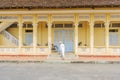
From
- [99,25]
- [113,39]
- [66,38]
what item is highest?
[99,25]

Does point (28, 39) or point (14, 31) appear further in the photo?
point (14, 31)

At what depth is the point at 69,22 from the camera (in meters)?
28.9

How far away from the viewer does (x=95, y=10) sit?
86.1 ft

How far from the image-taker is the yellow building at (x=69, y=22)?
2622 centimetres

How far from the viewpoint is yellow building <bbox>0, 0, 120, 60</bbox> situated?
26.2m

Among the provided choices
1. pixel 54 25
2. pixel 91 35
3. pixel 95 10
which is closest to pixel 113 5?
pixel 95 10

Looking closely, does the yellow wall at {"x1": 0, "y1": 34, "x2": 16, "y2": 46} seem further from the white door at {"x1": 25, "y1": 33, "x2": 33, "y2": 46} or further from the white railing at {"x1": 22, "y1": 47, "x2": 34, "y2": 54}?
the white railing at {"x1": 22, "y1": 47, "x2": 34, "y2": 54}

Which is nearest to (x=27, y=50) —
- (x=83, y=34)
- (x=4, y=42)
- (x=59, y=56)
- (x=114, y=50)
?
(x=59, y=56)

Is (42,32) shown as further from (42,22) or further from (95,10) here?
(95,10)

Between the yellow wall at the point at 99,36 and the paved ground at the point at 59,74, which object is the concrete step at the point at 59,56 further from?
the paved ground at the point at 59,74

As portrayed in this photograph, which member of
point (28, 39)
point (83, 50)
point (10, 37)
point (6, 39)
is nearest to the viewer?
point (83, 50)

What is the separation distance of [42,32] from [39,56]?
3.69 m

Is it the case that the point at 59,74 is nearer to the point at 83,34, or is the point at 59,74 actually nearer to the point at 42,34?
the point at 83,34

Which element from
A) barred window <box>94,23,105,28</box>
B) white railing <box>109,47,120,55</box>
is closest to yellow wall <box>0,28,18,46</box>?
barred window <box>94,23,105,28</box>
